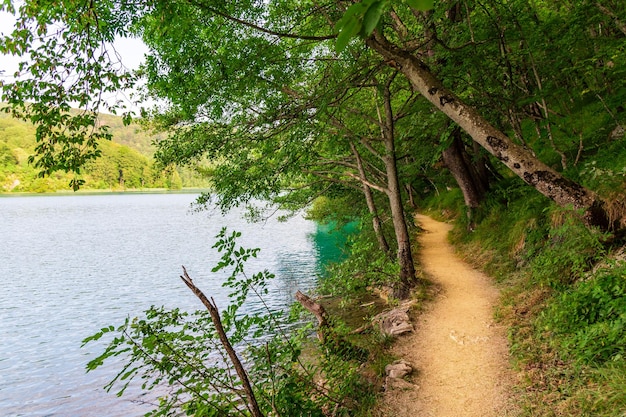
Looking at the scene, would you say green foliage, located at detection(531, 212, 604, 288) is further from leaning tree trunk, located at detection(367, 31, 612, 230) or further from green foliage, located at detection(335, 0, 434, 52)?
green foliage, located at detection(335, 0, 434, 52)

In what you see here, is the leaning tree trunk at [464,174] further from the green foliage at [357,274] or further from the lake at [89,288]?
the lake at [89,288]

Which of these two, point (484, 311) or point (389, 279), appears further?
point (389, 279)

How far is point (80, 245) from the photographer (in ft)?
107

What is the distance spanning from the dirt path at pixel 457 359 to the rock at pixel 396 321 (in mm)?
208

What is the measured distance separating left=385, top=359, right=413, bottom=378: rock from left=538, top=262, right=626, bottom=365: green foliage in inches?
82.9

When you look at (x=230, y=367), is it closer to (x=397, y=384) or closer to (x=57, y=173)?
(x=397, y=384)

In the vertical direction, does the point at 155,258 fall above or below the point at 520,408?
below

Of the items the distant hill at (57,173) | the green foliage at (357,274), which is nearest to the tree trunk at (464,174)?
the green foliage at (357,274)

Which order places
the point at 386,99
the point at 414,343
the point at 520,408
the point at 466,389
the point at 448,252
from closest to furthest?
the point at 520,408, the point at 466,389, the point at 414,343, the point at 386,99, the point at 448,252

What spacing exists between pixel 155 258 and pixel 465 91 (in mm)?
24029

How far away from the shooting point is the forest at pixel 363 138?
4.13 m

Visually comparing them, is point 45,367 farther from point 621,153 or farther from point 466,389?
point 621,153

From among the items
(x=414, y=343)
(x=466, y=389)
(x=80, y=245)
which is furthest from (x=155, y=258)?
(x=466, y=389)

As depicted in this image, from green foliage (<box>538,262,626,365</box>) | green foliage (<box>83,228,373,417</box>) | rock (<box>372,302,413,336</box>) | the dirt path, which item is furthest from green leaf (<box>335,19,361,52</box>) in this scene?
rock (<box>372,302,413,336</box>)
